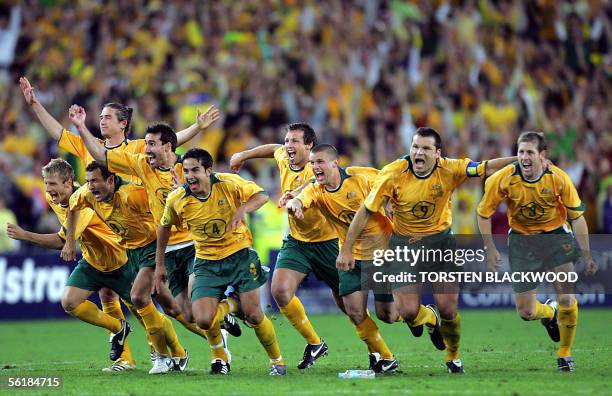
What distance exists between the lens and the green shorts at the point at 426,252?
11008 millimetres

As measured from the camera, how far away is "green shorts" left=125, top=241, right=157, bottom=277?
1166 cm

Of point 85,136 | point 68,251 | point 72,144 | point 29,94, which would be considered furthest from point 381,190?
point 29,94

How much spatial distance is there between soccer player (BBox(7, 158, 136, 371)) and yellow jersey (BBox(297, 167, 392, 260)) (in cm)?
224

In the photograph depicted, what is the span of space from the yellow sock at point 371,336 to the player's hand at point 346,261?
28.2 inches

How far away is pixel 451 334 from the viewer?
10953mm

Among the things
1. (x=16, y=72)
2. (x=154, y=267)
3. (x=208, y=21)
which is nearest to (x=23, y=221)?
(x=16, y=72)

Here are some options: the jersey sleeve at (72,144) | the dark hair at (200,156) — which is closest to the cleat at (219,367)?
the dark hair at (200,156)

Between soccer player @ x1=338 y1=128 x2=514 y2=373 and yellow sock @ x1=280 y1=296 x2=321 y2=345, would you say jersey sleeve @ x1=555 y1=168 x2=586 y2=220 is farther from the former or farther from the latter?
yellow sock @ x1=280 y1=296 x2=321 y2=345

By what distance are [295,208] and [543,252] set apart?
2.65 m

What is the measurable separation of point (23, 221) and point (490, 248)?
33.1 ft

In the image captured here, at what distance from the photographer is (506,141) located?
20797 millimetres

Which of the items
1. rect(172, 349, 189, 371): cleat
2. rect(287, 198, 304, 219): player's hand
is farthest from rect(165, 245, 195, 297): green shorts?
rect(287, 198, 304, 219): player's hand

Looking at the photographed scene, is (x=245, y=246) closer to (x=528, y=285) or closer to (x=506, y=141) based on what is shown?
(x=528, y=285)

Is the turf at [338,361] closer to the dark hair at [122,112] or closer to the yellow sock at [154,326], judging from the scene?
the yellow sock at [154,326]
